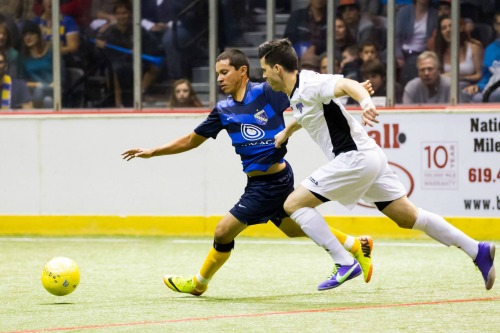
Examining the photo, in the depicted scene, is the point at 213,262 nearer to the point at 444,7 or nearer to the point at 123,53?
the point at 444,7

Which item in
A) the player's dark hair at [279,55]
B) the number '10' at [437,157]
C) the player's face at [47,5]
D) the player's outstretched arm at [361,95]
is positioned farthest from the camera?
the player's face at [47,5]

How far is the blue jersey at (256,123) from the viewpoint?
287 inches

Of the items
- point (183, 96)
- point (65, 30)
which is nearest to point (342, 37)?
point (183, 96)

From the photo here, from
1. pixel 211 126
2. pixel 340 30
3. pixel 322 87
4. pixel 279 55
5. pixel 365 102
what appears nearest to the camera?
pixel 365 102

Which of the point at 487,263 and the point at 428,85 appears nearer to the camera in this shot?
the point at 487,263

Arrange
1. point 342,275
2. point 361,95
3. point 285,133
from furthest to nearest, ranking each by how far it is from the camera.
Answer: point 285,133
point 342,275
point 361,95

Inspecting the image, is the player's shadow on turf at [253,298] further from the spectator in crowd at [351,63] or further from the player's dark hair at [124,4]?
the player's dark hair at [124,4]

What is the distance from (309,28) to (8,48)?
3387mm

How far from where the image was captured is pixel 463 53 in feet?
36.9

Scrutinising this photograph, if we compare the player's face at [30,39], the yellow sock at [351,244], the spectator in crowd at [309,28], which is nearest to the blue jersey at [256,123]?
the yellow sock at [351,244]

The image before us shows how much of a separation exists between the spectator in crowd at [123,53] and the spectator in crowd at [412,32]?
2.62m

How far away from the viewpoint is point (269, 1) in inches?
463

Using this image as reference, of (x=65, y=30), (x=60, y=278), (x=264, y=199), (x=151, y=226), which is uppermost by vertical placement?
(x=65, y=30)

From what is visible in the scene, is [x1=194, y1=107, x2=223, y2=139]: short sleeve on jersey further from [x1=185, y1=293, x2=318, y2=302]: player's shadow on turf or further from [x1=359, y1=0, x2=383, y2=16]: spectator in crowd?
[x1=359, y1=0, x2=383, y2=16]: spectator in crowd
